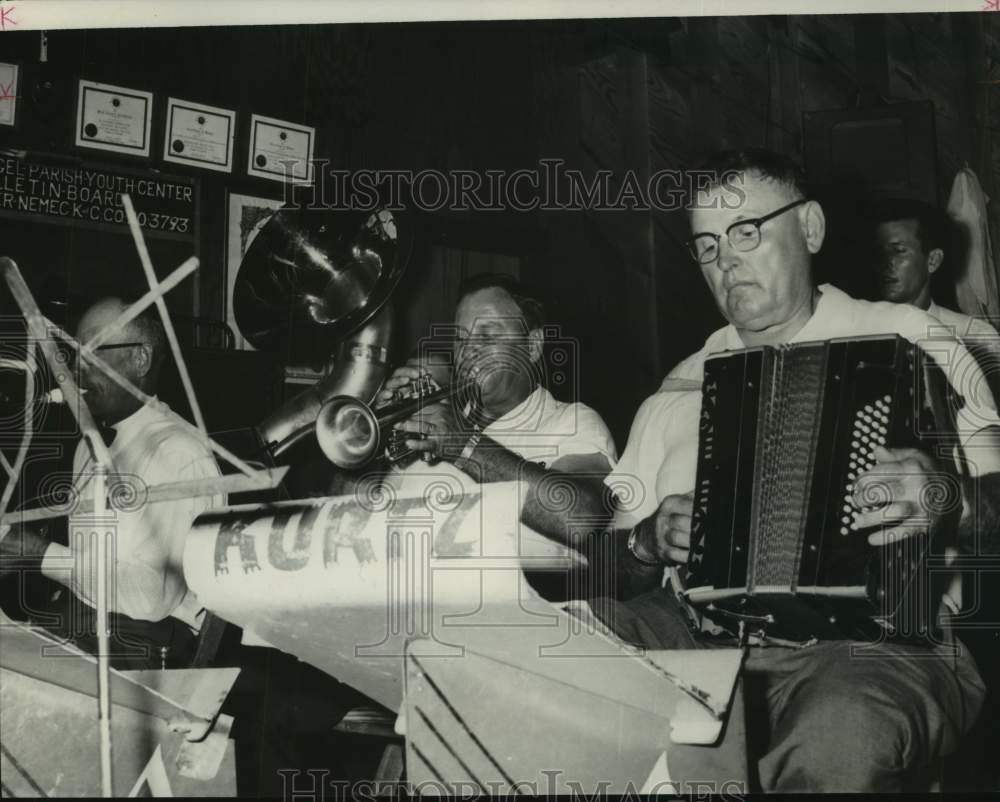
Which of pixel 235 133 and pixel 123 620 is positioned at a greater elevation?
pixel 235 133

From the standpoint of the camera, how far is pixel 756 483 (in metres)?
3.08

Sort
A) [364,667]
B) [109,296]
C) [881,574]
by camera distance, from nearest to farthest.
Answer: [881,574]
[364,667]
[109,296]

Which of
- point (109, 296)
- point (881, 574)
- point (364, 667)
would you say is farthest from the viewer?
point (109, 296)

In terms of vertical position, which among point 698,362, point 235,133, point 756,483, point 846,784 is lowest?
point 846,784

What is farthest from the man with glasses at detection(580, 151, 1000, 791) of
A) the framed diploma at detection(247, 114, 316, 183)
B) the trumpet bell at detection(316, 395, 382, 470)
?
the framed diploma at detection(247, 114, 316, 183)

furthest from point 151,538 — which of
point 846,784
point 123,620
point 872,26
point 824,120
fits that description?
point 872,26

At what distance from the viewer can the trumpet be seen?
3.54 meters

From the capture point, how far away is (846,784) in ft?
10.1

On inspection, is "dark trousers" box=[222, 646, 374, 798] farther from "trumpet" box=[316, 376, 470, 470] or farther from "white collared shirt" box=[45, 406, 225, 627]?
"trumpet" box=[316, 376, 470, 470]

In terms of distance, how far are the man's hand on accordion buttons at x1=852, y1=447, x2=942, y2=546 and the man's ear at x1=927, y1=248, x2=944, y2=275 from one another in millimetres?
730

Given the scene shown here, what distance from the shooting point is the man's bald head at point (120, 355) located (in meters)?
3.65

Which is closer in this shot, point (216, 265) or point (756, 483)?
point (756, 483)

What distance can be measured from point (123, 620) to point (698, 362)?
2.00m

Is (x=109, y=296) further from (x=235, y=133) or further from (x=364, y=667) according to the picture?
(x=364, y=667)
